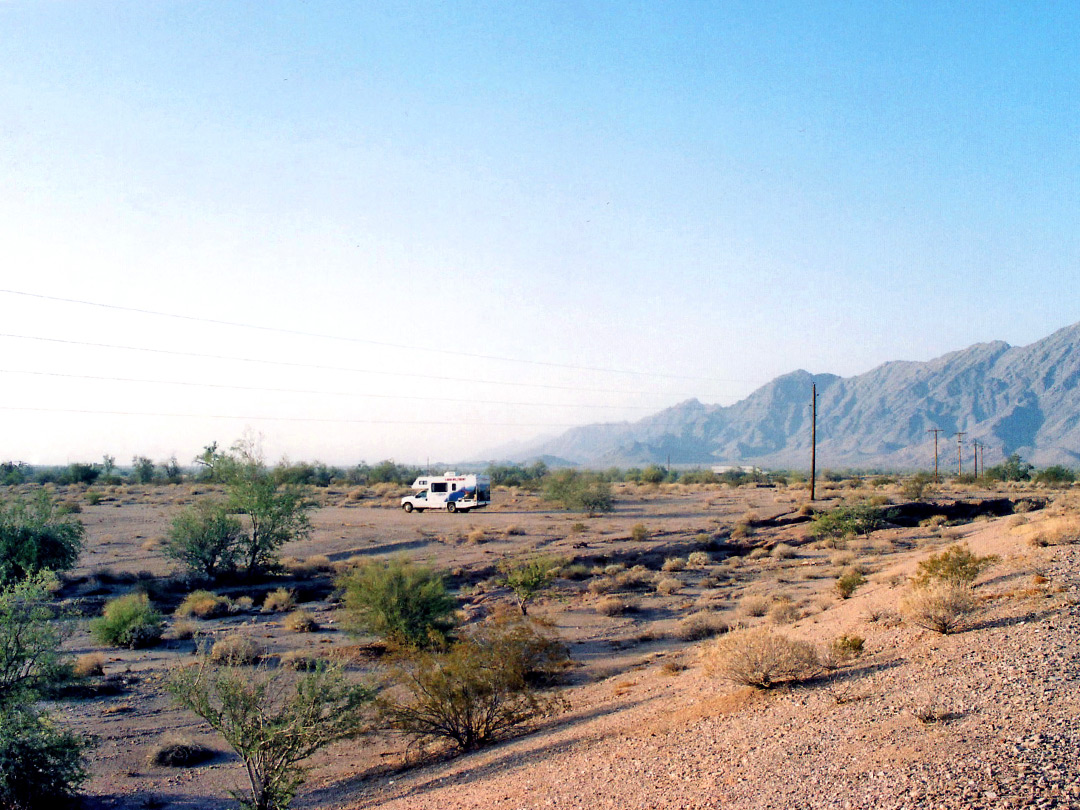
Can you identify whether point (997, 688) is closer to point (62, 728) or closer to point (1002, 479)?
point (62, 728)

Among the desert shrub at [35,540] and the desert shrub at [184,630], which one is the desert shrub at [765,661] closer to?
the desert shrub at [184,630]

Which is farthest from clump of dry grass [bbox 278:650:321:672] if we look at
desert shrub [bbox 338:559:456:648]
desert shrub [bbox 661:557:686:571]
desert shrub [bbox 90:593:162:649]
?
desert shrub [bbox 661:557:686:571]

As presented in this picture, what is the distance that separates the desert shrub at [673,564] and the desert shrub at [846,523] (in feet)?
36.2

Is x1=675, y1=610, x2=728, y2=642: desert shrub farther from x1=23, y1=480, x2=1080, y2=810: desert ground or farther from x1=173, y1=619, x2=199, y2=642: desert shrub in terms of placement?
x1=173, y1=619, x2=199, y2=642: desert shrub

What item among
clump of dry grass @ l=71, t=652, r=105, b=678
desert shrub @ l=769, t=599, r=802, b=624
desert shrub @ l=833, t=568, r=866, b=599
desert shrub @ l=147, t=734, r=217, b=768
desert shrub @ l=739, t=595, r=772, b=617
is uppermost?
desert shrub @ l=833, t=568, r=866, b=599

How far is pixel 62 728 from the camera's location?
45.9 feet

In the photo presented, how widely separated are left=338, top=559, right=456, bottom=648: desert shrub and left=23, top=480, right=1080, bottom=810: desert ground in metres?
0.98

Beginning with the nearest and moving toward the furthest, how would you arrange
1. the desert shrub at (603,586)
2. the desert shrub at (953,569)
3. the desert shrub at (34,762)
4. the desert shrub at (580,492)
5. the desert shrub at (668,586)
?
the desert shrub at (34,762) → the desert shrub at (953,569) → the desert shrub at (668,586) → the desert shrub at (603,586) → the desert shrub at (580,492)

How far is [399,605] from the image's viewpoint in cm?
2208

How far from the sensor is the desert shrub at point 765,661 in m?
12.3

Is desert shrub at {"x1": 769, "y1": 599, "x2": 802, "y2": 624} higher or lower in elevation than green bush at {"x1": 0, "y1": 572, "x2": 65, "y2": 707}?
lower

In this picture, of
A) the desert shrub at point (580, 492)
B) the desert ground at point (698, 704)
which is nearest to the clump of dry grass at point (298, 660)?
the desert ground at point (698, 704)

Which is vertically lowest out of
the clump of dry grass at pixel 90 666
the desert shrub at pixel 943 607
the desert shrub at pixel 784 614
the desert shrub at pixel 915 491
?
the clump of dry grass at pixel 90 666

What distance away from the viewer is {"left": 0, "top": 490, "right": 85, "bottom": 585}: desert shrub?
87.9 ft
